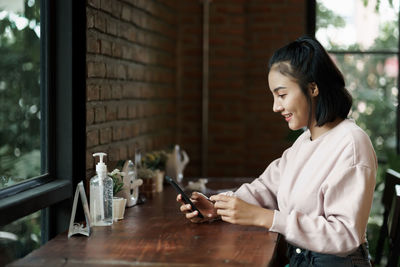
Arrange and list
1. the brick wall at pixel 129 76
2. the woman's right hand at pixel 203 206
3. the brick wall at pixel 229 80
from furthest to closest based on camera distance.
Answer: the brick wall at pixel 229 80
the brick wall at pixel 129 76
the woman's right hand at pixel 203 206

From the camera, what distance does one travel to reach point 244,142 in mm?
4488

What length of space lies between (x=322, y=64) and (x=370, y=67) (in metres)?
2.61

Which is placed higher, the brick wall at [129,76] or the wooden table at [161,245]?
the brick wall at [129,76]

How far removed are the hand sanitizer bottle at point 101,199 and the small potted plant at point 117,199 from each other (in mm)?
78

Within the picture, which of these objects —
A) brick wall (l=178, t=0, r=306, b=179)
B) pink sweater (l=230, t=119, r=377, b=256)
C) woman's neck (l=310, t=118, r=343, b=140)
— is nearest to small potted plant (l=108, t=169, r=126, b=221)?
pink sweater (l=230, t=119, r=377, b=256)

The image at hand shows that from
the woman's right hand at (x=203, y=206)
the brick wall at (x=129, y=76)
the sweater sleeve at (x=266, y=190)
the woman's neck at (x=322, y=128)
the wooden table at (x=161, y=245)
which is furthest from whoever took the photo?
the brick wall at (x=129, y=76)

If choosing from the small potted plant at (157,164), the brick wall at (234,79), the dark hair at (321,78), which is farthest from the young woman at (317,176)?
the brick wall at (234,79)

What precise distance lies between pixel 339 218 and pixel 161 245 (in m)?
0.54

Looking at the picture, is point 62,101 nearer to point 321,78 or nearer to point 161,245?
point 161,245

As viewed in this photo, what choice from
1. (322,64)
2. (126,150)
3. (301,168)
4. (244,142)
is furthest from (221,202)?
(244,142)

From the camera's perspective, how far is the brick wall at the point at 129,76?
2.57 m

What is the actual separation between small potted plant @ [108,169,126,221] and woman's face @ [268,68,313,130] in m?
0.65

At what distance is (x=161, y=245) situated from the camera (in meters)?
1.88

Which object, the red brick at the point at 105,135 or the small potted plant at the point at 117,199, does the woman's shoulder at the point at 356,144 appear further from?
the red brick at the point at 105,135
